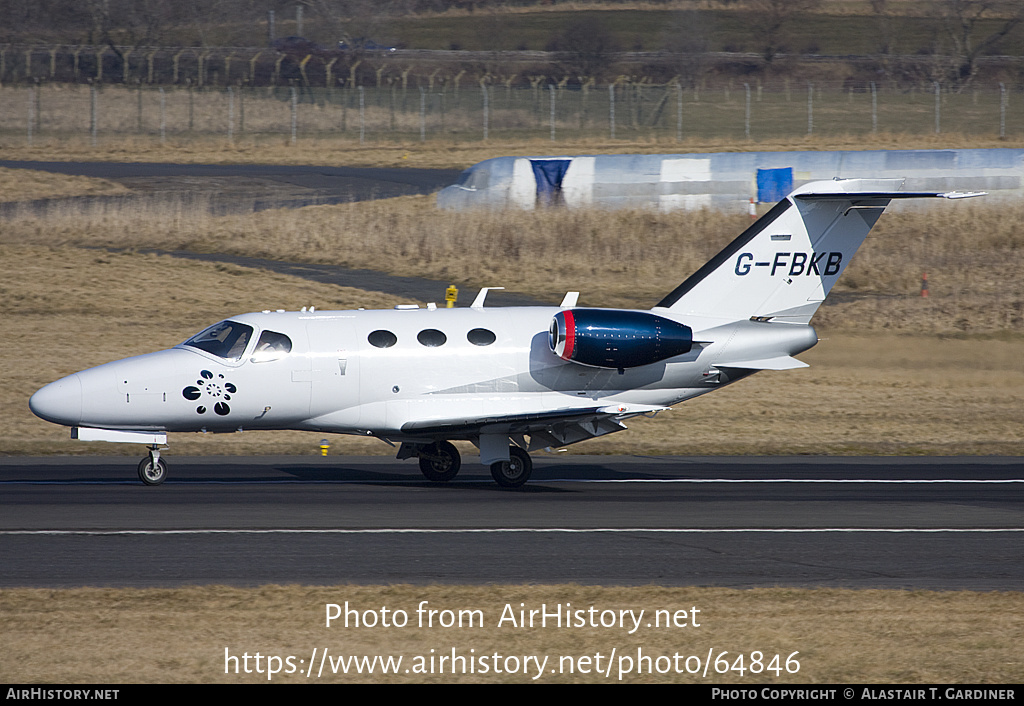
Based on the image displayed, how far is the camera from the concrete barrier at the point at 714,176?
41.1m

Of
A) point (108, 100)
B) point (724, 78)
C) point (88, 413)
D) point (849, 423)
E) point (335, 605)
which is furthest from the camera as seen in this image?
point (724, 78)

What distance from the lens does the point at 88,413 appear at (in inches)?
711

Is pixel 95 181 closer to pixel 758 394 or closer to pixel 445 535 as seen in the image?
pixel 758 394

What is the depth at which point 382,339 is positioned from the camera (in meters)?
19.5

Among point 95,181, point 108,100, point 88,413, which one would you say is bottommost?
point 88,413

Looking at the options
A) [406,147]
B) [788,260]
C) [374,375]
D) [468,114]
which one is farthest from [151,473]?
[468,114]

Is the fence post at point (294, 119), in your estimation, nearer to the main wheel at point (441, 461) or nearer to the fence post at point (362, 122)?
the fence post at point (362, 122)

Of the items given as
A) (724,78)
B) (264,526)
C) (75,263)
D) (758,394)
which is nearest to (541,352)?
(264,526)

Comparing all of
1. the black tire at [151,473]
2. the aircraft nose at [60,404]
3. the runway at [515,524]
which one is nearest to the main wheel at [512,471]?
the runway at [515,524]

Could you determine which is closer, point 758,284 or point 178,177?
point 758,284

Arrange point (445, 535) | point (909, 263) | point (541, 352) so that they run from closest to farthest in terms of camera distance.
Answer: point (445, 535)
point (541, 352)
point (909, 263)

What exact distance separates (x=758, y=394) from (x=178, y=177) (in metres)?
31.6

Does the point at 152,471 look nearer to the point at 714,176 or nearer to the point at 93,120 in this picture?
→ the point at 714,176

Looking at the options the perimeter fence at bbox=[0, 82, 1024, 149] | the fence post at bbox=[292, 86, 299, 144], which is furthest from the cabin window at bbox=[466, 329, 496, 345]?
the fence post at bbox=[292, 86, 299, 144]
